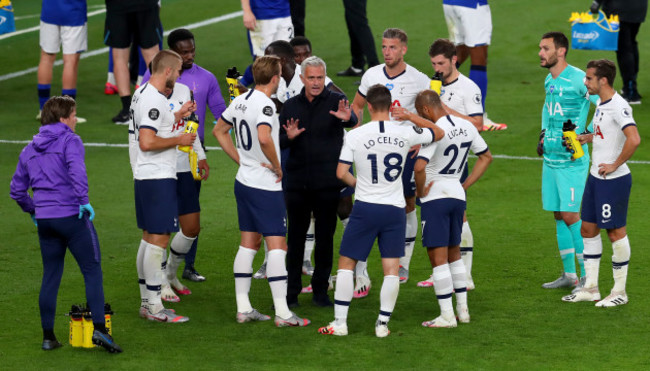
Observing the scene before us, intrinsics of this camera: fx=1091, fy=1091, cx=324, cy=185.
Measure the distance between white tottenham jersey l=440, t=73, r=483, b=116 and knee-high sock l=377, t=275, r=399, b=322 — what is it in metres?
1.93

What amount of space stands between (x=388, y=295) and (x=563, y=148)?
90.9 inches

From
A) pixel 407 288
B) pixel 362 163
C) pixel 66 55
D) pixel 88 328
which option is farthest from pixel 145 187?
pixel 66 55

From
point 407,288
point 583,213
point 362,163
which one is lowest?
point 407,288

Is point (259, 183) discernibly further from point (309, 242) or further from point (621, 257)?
point (621, 257)

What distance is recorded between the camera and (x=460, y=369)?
25.9 ft

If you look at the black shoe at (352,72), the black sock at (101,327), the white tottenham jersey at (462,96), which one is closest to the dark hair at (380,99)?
the white tottenham jersey at (462,96)

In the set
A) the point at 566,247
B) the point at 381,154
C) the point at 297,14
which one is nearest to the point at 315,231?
the point at 381,154

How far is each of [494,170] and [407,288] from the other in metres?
4.53

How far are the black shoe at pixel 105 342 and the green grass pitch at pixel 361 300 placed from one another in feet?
0.23

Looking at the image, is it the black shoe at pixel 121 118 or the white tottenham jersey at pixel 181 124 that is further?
the black shoe at pixel 121 118

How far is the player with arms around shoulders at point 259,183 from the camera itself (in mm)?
8711

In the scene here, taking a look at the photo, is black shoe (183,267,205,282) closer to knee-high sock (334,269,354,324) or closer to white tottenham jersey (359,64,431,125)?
knee-high sock (334,269,354,324)

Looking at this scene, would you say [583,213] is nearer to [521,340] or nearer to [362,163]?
[521,340]

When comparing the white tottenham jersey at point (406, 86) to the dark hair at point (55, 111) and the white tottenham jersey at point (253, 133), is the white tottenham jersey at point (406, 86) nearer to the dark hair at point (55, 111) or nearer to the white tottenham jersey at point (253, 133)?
the white tottenham jersey at point (253, 133)
